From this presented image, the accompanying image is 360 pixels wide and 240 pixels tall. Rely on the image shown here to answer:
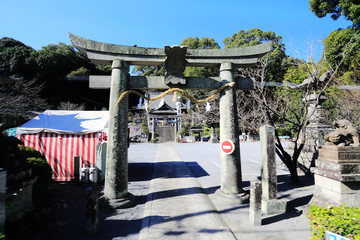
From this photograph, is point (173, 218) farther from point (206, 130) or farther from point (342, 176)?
point (206, 130)

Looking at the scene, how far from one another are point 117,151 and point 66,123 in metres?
4.55

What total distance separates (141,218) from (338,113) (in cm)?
1469

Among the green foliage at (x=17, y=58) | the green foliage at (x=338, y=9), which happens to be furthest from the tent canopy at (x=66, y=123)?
the green foliage at (x=17, y=58)

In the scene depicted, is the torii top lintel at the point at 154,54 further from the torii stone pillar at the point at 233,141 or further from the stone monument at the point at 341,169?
the stone monument at the point at 341,169

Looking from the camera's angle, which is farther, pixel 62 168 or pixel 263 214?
pixel 62 168

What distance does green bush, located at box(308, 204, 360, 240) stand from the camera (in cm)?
207

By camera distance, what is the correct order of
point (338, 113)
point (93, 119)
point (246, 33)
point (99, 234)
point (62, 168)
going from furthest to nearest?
point (246, 33)
point (338, 113)
point (93, 119)
point (62, 168)
point (99, 234)

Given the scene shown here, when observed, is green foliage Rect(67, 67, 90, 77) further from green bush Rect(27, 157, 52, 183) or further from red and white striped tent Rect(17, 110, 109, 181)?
green bush Rect(27, 157, 52, 183)

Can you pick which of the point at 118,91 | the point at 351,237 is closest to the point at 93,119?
the point at 118,91

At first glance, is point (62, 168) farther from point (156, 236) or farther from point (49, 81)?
point (49, 81)

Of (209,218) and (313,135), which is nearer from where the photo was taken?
(209,218)

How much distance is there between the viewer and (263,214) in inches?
177

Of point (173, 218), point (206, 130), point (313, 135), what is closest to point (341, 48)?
point (313, 135)

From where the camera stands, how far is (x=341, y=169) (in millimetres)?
3910
